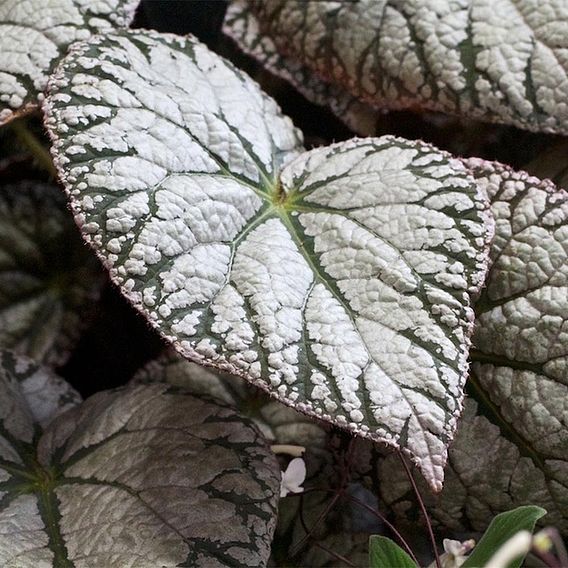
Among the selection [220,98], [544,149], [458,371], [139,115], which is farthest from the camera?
[544,149]

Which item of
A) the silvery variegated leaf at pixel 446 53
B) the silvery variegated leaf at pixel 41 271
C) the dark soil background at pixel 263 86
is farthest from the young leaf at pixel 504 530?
the silvery variegated leaf at pixel 41 271

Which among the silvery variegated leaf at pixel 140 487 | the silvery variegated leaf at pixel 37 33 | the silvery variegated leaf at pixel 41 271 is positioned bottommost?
the silvery variegated leaf at pixel 140 487

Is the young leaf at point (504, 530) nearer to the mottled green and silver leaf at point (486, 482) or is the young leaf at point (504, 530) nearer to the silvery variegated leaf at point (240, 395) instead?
the mottled green and silver leaf at point (486, 482)

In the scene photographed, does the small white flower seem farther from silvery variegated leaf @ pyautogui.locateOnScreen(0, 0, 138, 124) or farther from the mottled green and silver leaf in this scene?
silvery variegated leaf @ pyautogui.locateOnScreen(0, 0, 138, 124)

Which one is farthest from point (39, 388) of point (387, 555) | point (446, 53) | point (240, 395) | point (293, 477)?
point (446, 53)

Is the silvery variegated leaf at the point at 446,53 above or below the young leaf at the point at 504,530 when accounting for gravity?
above

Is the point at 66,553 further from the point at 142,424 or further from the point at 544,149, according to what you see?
the point at 544,149

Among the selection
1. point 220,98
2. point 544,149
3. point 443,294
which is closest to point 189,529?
point 443,294
